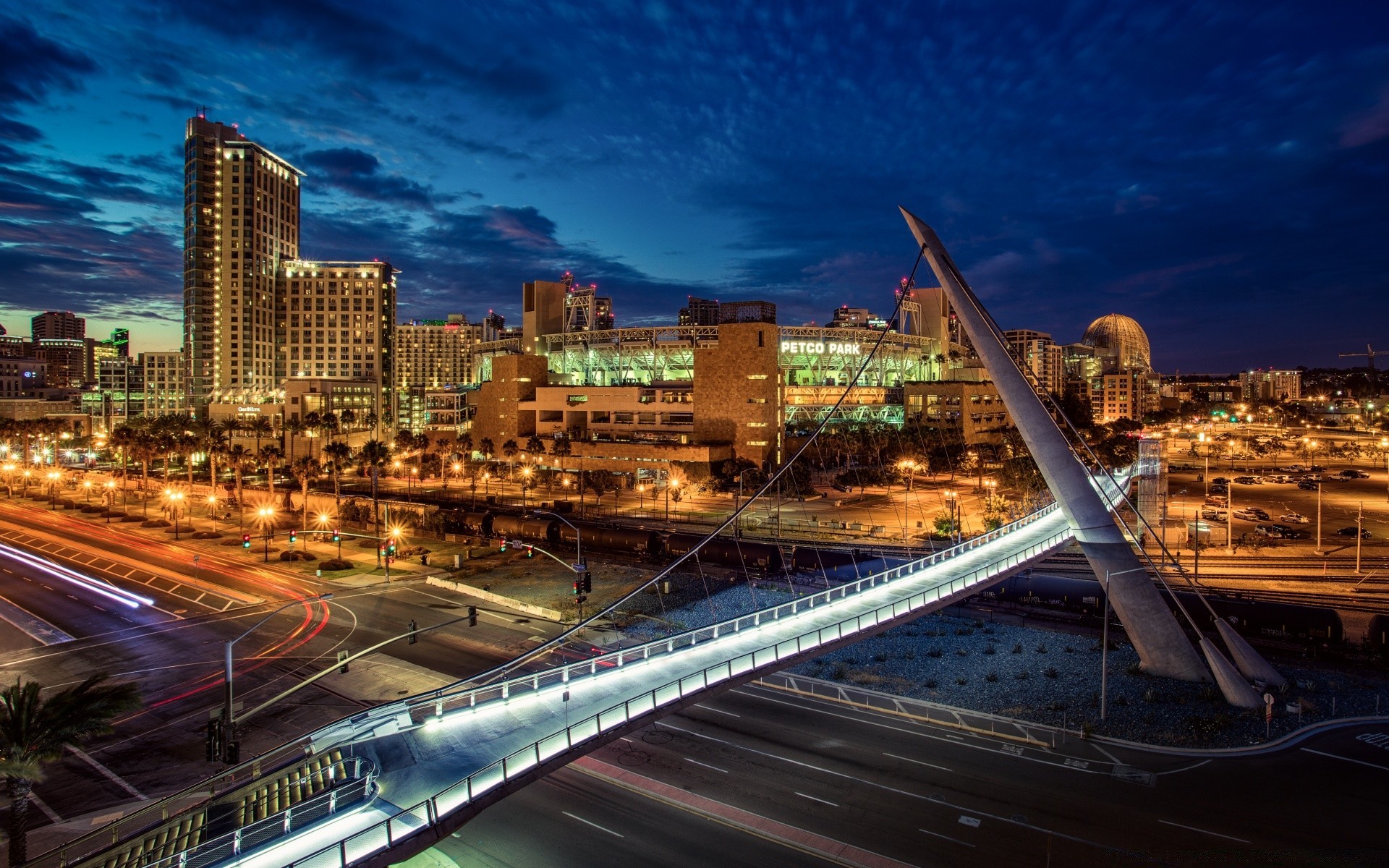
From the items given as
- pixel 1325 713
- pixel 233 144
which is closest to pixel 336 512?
pixel 1325 713

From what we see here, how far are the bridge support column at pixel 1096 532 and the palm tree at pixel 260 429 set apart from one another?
122 m

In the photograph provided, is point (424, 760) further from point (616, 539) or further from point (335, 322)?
point (335, 322)

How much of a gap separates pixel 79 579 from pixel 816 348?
394 feet

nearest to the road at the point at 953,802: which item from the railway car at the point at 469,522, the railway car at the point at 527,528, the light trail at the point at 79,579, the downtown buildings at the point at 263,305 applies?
the railway car at the point at 527,528

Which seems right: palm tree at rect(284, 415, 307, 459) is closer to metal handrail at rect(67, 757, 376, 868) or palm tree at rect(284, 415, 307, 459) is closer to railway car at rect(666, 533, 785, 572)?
railway car at rect(666, 533, 785, 572)

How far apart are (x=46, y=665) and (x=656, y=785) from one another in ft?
106

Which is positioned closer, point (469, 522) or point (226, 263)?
point (469, 522)

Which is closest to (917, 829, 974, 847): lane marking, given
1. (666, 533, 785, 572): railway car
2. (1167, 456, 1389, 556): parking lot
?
(666, 533, 785, 572): railway car

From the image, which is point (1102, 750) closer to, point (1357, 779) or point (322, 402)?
point (1357, 779)

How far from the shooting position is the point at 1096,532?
3138 cm

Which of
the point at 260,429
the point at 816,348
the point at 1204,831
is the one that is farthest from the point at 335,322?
the point at 1204,831

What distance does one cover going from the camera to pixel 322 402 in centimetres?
14500

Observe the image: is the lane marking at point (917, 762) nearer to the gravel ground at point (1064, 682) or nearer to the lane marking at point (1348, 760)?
the gravel ground at point (1064, 682)

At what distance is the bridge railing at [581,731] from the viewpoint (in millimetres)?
14016
